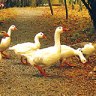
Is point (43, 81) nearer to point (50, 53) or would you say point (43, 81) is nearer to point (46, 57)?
point (46, 57)

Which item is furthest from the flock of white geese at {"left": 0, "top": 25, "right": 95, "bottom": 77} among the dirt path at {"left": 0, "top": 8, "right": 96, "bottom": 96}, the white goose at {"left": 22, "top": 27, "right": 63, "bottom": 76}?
the dirt path at {"left": 0, "top": 8, "right": 96, "bottom": 96}

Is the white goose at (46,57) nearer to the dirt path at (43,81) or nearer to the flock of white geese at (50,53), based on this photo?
the flock of white geese at (50,53)

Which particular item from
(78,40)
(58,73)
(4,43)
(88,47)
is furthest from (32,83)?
(78,40)

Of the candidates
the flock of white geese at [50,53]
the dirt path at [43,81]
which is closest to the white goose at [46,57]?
the flock of white geese at [50,53]

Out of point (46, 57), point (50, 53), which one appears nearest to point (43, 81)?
point (46, 57)

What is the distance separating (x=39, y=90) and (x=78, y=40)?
898 cm

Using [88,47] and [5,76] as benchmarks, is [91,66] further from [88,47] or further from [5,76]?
[5,76]

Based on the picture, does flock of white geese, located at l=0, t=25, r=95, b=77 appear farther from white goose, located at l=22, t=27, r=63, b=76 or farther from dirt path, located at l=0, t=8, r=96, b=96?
dirt path, located at l=0, t=8, r=96, b=96

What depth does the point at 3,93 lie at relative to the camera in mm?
8758

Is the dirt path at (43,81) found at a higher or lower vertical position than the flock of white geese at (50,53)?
lower

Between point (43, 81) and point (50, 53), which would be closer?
point (43, 81)

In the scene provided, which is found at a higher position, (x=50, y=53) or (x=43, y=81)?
(x=50, y=53)

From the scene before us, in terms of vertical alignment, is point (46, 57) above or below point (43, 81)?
above

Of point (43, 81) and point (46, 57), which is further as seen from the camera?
point (46, 57)
